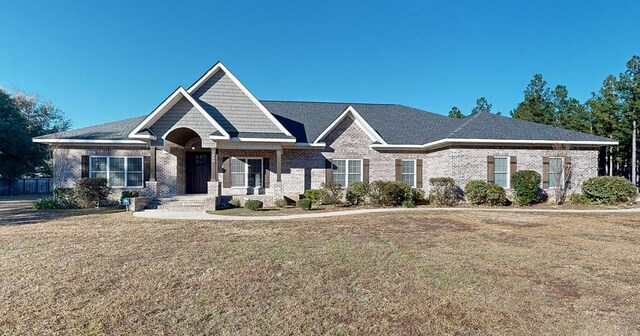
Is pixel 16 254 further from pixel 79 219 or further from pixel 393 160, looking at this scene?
pixel 393 160

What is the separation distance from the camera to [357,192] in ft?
53.5

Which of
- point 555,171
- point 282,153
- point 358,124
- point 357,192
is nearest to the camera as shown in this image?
point 357,192

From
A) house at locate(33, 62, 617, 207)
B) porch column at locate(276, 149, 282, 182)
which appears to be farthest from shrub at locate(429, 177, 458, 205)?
porch column at locate(276, 149, 282, 182)

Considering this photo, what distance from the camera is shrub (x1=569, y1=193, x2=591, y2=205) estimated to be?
54.9ft

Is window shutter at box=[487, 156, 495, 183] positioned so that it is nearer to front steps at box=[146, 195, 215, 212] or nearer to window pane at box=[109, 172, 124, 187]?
front steps at box=[146, 195, 215, 212]

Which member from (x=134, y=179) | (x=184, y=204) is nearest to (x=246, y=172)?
(x=184, y=204)

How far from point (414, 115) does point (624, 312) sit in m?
19.2

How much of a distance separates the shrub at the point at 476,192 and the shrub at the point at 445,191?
65 cm

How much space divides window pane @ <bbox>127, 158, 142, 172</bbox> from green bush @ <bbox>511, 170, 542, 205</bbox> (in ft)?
64.8

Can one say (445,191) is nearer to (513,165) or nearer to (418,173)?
(418,173)

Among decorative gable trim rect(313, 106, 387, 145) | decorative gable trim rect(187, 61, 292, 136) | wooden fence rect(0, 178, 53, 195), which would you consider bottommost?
wooden fence rect(0, 178, 53, 195)

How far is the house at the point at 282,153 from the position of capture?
1644cm

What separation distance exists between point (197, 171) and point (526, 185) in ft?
57.3

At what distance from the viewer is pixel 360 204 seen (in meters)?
16.6
